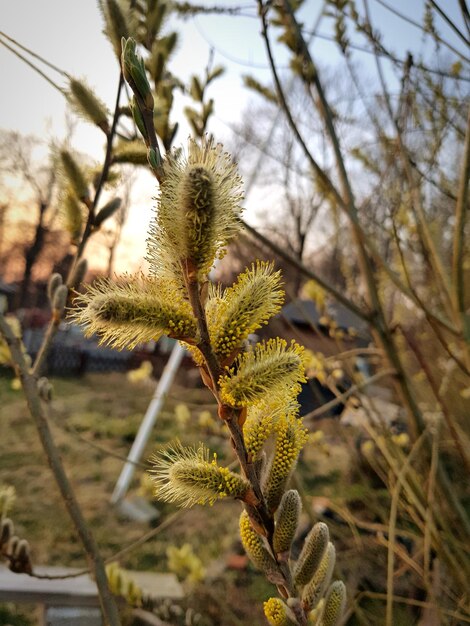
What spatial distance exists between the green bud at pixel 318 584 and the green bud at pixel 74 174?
0.68 metres

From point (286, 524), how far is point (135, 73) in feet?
1.35

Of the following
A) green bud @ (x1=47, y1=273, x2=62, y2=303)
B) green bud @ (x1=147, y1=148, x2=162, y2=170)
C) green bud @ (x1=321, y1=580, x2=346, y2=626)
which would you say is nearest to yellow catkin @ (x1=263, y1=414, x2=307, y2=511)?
green bud @ (x1=321, y1=580, x2=346, y2=626)

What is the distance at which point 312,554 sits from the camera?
1.52 feet

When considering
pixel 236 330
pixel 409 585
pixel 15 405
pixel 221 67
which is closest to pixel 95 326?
pixel 236 330

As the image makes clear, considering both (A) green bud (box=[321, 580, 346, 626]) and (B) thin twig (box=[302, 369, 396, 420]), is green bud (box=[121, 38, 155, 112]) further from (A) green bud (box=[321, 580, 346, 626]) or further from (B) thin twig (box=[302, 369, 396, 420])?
(B) thin twig (box=[302, 369, 396, 420])

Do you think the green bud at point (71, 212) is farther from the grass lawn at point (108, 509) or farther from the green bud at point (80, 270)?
the grass lawn at point (108, 509)

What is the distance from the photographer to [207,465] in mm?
438

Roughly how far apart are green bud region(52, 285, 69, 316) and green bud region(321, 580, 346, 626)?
622 mm

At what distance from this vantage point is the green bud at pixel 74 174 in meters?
0.85

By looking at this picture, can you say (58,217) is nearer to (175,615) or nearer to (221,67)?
(221,67)

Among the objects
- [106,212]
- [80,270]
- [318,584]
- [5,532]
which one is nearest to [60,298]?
[80,270]

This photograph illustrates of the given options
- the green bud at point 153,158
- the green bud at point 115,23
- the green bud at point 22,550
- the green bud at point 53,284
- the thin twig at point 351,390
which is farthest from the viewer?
the thin twig at point 351,390

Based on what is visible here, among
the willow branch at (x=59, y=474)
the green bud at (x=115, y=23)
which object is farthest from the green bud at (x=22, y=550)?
the green bud at (x=115, y=23)

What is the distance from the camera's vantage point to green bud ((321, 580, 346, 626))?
18.4 inches
